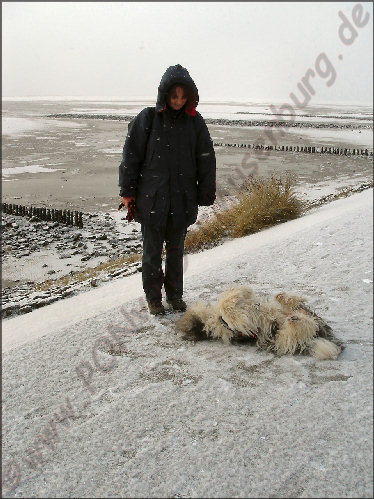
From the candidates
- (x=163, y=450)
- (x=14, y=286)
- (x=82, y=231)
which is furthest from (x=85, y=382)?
(x=82, y=231)

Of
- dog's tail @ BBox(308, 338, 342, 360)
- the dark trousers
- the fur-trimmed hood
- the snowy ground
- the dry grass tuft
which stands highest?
the fur-trimmed hood

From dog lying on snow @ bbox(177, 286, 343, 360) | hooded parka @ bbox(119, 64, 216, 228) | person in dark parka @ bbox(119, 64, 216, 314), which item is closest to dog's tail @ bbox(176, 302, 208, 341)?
dog lying on snow @ bbox(177, 286, 343, 360)

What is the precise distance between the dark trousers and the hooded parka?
4.3 inches

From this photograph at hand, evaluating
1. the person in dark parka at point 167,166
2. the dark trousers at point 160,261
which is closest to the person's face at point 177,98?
the person in dark parka at point 167,166

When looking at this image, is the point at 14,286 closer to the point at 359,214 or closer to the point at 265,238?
the point at 265,238

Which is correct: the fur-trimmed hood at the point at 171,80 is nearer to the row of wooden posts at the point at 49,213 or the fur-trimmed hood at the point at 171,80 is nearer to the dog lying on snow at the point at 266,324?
the dog lying on snow at the point at 266,324

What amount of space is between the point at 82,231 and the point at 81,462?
26.7 feet

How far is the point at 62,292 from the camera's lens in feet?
15.6

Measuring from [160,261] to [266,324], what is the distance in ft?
3.38

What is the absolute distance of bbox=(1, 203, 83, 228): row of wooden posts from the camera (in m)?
10.2

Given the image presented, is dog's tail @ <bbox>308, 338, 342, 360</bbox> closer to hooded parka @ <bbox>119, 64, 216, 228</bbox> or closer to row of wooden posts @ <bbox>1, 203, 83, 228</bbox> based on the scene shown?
hooded parka @ <bbox>119, 64, 216, 228</bbox>

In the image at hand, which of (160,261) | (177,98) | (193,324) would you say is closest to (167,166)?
(177,98)

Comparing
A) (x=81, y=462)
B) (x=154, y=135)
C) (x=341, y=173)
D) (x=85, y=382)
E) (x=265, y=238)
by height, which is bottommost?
(x=81, y=462)

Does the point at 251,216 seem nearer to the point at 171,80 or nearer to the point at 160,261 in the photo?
the point at 160,261
